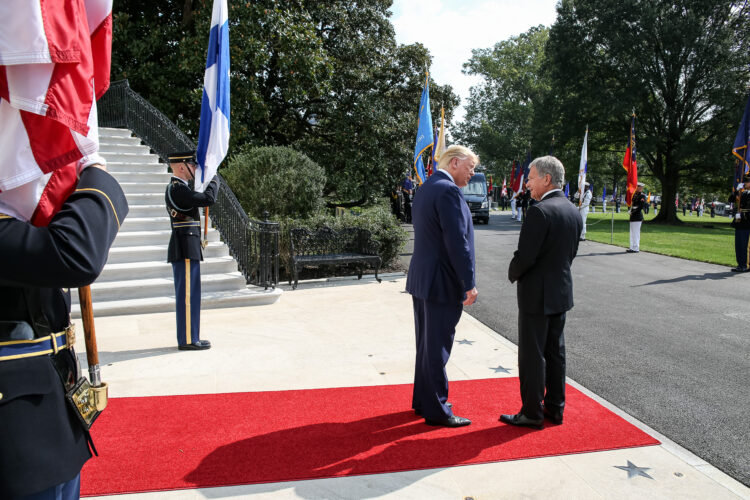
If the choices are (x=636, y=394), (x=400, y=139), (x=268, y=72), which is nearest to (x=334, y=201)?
(x=400, y=139)

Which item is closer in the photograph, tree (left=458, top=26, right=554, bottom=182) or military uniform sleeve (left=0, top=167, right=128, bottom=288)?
military uniform sleeve (left=0, top=167, right=128, bottom=288)

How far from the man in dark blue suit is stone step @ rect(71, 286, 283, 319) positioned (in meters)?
4.72

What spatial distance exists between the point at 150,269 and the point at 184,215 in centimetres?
287

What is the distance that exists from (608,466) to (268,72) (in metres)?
17.1

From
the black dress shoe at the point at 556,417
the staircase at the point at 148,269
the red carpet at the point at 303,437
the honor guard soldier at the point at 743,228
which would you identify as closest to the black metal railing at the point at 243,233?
the staircase at the point at 148,269

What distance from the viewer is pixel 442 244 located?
3.93 meters

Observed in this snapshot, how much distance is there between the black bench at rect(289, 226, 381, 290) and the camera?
32.4 ft

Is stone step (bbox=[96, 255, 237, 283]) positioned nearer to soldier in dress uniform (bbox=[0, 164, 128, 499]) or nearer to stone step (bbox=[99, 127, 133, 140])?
stone step (bbox=[99, 127, 133, 140])

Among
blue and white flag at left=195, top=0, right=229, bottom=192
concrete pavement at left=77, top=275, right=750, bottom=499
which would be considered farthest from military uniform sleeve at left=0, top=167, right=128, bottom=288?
blue and white flag at left=195, top=0, right=229, bottom=192

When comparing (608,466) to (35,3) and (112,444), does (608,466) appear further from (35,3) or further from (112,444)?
(35,3)

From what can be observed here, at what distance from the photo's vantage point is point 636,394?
4699 mm

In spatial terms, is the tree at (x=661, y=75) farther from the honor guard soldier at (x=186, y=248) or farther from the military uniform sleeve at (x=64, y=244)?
the military uniform sleeve at (x=64, y=244)

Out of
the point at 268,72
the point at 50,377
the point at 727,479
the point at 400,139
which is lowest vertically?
the point at 727,479

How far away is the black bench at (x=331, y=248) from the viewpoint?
987 centimetres
